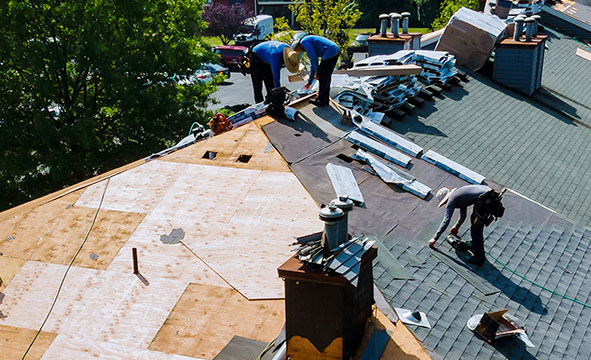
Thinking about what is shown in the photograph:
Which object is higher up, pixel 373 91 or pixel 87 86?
pixel 373 91

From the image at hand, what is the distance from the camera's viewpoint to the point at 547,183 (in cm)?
1661

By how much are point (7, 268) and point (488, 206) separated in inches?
343

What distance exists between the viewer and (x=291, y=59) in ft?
53.5

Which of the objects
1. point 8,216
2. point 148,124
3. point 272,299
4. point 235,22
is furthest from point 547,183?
point 235,22

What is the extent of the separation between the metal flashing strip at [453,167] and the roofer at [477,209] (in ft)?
10.3

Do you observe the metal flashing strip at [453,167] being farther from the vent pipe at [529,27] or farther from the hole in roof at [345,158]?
the vent pipe at [529,27]

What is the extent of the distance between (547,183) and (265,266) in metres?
9.85

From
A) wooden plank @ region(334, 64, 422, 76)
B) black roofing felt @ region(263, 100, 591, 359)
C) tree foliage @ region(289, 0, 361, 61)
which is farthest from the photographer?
tree foliage @ region(289, 0, 361, 61)

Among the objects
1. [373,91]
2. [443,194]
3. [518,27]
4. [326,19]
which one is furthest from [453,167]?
[326,19]

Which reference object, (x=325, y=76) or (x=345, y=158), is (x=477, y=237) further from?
(x=325, y=76)

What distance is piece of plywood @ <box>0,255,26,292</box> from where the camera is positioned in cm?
1014

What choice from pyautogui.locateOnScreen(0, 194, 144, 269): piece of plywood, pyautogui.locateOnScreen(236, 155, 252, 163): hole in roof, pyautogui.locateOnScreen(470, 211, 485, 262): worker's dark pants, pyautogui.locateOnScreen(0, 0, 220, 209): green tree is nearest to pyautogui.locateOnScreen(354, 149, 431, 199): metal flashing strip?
pyautogui.locateOnScreen(470, 211, 485, 262): worker's dark pants

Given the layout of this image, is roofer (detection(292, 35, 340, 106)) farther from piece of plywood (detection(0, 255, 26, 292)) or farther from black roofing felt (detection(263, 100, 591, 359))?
piece of plywood (detection(0, 255, 26, 292))

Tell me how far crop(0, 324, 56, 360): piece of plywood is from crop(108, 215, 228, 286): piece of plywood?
1.86m
